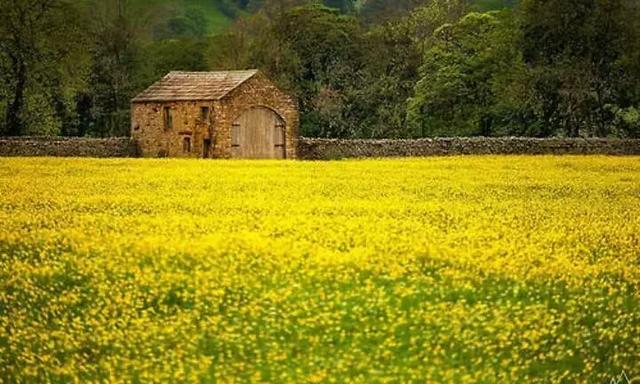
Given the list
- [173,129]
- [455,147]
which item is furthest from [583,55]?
[173,129]

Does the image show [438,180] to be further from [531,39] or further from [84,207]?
[531,39]

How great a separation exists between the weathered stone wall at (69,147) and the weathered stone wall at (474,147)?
9.27m

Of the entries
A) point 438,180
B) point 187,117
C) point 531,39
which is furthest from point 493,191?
point 531,39

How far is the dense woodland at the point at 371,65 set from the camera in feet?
195

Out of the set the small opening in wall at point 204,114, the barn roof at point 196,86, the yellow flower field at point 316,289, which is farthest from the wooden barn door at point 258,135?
the yellow flower field at point 316,289

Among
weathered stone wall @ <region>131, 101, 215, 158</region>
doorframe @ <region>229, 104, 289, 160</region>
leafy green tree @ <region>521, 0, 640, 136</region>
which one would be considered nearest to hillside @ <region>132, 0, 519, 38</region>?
leafy green tree @ <region>521, 0, 640, 136</region>

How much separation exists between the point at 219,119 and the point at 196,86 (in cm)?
353

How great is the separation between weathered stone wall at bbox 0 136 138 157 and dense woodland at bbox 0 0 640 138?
27.0 ft

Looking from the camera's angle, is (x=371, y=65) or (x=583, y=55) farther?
(x=371, y=65)

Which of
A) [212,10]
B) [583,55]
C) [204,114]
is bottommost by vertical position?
[204,114]

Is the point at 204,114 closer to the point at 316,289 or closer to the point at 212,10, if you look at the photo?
the point at 316,289

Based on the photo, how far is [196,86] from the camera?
177ft

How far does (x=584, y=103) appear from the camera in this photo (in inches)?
2436

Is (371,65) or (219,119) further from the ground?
(371,65)
